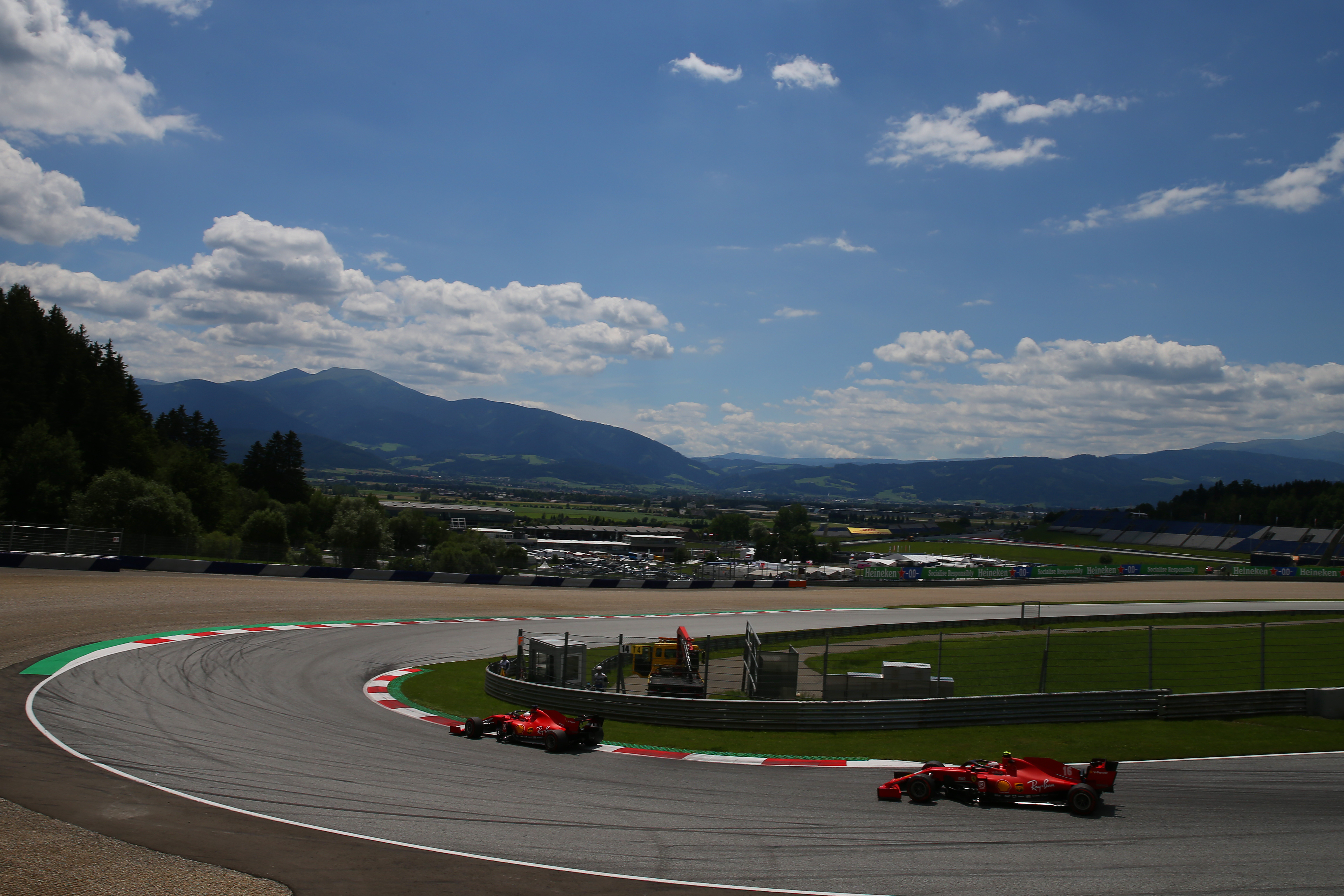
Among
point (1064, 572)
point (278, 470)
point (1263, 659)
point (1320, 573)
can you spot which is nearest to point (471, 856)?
point (1263, 659)

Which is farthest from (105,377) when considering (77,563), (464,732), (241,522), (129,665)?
(464,732)

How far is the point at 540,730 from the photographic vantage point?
11898 mm

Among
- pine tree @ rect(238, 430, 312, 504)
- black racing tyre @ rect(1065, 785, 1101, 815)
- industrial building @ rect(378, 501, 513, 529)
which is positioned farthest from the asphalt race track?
industrial building @ rect(378, 501, 513, 529)

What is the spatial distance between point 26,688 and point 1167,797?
1774cm

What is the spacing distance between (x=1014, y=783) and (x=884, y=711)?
4458 mm

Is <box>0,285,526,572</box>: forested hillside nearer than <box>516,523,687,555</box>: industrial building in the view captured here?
Yes

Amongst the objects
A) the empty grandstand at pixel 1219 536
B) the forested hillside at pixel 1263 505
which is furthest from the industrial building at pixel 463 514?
the forested hillside at pixel 1263 505

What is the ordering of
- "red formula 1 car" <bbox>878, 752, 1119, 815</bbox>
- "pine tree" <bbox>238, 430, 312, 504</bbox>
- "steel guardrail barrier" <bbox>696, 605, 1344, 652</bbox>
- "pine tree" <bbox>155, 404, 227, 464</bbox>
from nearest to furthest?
"red formula 1 car" <bbox>878, 752, 1119, 815</bbox>, "steel guardrail barrier" <bbox>696, 605, 1344, 652</bbox>, "pine tree" <bbox>238, 430, 312, 504</bbox>, "pine tree" <bbox>155, 404, 227, 464</bbox>

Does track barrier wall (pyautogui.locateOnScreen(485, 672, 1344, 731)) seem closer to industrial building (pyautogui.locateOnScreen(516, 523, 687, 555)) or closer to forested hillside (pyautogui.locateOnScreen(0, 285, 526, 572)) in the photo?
forested hillside (pyautogui.locateOnScreen(0, 285, 526, 572))

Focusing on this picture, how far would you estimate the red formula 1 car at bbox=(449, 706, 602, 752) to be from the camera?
11688mm

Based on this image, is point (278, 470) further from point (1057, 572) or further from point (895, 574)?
point (1057, 572)

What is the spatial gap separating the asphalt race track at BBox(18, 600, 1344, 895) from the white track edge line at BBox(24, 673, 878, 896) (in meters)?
0.05

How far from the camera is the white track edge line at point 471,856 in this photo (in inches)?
255

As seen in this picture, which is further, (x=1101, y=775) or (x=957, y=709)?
(x=957, y=709)
